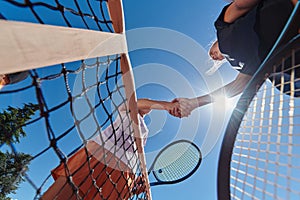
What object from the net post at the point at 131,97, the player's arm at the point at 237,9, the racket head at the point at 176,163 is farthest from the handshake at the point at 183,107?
the racket head at the point at 176,163

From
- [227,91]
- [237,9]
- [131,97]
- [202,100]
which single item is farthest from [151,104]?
[237,9]

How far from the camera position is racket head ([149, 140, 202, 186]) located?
7.02 ft

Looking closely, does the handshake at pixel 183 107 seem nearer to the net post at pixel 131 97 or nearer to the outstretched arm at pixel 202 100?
the outstretched arm at pixel 202 100

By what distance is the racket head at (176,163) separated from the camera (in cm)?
214

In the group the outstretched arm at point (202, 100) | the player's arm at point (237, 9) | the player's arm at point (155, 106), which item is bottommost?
the player's arm at point (155, 106)

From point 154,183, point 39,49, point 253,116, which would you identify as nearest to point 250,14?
point 253,116

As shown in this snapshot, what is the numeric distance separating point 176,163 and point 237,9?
1.38 m

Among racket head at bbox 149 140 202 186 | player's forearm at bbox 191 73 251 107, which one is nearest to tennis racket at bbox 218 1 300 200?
player's forearm at bbox 191 73 251 107

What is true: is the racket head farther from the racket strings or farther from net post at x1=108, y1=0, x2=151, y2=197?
net post at x1=108, y1=0, x2=151, y2=197

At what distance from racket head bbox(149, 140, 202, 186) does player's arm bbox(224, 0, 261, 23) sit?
1268mm

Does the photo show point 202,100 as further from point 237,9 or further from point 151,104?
point 237,9

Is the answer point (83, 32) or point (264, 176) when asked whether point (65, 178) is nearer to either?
point (83, 32)

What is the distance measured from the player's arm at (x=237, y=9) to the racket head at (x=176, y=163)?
1.27m

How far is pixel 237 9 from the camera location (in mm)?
1259
